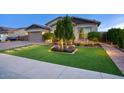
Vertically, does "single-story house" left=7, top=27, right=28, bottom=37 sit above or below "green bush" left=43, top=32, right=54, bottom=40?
above

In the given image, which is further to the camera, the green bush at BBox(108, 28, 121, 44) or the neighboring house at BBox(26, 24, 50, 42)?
the neighboring house at BBox(26, 24, 50, 42)

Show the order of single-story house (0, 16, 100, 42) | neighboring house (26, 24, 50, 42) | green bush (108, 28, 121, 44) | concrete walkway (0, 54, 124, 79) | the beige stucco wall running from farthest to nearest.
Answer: the beige stucco wall → neighboring house (26, 24, 50, 42) → single-story house (0, 16, 100, 42) → green bush (108, 28, 121, 44) → concrete walkway (0, 54, 124, 79)

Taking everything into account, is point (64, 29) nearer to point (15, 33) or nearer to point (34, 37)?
point (34, 37)

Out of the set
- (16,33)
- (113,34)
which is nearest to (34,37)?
(16,33)

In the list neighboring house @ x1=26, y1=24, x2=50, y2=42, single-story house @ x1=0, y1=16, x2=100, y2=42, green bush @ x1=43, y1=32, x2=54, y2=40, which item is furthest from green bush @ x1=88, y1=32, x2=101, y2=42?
neighboring house @ x1=26, y1=24, x2=50, y2=42

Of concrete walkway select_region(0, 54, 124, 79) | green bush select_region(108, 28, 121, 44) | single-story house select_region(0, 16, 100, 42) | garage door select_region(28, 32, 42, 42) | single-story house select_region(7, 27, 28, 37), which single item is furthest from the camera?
single-story house select_region(7, 27, 28, 37)

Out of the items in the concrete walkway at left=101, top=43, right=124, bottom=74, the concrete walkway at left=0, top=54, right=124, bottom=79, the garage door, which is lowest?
the concrete walkway at left=0, top=54, right=124, bottom=79

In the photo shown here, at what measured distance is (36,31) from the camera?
18953mm

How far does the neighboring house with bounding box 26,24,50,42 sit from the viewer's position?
18.1 m

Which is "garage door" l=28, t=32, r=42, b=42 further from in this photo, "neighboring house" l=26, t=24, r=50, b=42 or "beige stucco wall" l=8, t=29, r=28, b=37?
"beige stucco wall" l=8, t=29, r=28, b=37
